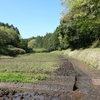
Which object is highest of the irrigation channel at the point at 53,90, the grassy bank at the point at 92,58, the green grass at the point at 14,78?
the grassy bank at the point at 92,58

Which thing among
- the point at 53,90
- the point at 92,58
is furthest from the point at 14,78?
the point at 92,58

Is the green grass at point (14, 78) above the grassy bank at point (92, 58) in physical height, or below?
below

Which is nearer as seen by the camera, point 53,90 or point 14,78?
point 53,90

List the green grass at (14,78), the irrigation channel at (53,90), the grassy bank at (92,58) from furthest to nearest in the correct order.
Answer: the grassy bank at (92,58) < the green grass at (14,78) < the irrigation channel at (53,90)

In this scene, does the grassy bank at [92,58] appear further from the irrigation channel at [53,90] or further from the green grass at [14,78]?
the green grass at [14,78]

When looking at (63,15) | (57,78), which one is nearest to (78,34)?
(63,15)

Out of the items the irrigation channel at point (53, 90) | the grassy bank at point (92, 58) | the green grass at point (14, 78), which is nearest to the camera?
the irrigation channel at point (53, 90)

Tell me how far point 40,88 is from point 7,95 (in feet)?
5.52

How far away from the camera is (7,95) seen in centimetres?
711

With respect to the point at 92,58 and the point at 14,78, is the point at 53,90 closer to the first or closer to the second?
the point at 14,78

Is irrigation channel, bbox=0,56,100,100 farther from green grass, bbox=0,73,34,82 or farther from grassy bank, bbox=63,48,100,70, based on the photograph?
grassy bank, bbox=63,48,100,70

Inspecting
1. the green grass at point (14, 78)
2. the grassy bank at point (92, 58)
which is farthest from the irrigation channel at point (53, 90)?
the grassy bank at point (92, 58)

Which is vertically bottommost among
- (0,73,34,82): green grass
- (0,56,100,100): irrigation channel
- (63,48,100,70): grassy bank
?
(0,56,100,100): irrigation channel

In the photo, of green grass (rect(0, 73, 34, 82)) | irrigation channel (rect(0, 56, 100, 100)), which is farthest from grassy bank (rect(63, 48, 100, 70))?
green grass (rect(0, 73, 34, 82))
